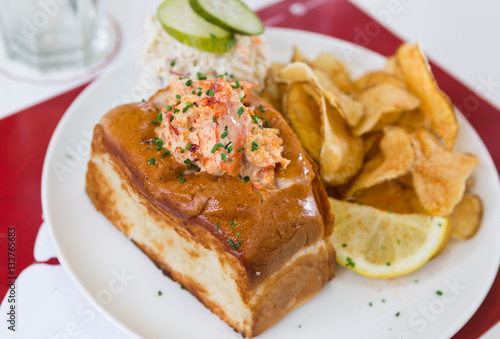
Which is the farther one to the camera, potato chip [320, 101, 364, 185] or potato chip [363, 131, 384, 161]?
potato chip [363, 131, 384, 161]

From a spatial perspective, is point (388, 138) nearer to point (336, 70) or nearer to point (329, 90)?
point (329, 90)

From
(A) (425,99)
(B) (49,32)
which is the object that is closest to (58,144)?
(B) (49,32)

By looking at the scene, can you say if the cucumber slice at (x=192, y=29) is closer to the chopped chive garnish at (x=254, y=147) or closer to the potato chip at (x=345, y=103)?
the potato chip at (x=345, y=103)

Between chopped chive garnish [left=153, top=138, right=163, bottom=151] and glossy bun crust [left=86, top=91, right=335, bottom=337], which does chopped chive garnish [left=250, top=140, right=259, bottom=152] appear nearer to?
glossy bun crust [left=86, top=91, right=335, bottom=337]

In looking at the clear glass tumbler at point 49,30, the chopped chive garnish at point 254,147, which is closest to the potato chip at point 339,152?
the chopped chive garnish at point 254,147

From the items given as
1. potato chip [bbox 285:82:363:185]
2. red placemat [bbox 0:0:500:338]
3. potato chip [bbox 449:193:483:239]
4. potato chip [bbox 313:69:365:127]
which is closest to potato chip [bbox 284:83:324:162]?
potato chip [bbox 285:82:363:185]

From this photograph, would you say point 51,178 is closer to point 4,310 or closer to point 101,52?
point 4,310

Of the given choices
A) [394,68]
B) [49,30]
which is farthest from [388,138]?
[49,30]
